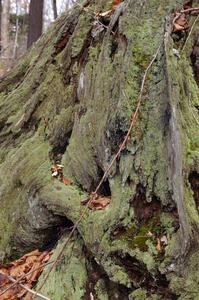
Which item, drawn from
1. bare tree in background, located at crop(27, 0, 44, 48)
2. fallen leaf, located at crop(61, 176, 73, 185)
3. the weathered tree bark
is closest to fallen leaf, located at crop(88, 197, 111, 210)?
the weathered tree bark

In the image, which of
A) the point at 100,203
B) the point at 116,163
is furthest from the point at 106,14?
the point at 100,203

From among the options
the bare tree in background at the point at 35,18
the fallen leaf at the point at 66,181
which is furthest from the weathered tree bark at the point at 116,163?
the bare tree in background at the point at 35,18

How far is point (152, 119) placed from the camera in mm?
3123

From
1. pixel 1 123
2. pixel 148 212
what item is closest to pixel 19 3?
pixel 1 123

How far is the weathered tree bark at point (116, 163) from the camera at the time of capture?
2.78 metres

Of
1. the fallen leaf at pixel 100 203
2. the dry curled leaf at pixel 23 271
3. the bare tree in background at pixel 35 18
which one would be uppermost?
the bare tree in background at pixel 35 18

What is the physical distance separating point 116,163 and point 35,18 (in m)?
10.4

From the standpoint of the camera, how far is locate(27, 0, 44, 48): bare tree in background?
12.6 m

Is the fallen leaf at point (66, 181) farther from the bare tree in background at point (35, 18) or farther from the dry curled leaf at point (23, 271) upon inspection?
the bare tree in background at point (35, 18)

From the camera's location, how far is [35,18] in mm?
12781

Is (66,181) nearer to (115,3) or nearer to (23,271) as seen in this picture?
(23,271)

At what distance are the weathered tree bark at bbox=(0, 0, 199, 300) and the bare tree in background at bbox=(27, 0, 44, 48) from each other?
8630 mm

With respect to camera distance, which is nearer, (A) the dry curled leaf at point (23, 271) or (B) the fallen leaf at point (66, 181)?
(A) the dry curled leaf at point (23, 271)

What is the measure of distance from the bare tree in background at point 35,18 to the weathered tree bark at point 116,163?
863 centimetres
